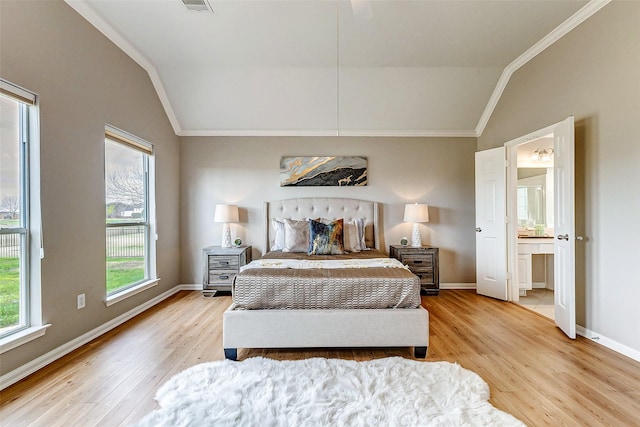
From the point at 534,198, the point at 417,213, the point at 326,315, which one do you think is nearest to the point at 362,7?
the point at 326,315

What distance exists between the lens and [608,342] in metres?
2.71

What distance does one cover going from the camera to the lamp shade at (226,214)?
179 inches

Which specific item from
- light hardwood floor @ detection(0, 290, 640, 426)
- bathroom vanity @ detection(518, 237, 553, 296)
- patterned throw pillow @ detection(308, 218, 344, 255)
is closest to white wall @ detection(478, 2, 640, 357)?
light hardwood floor @ detection(0, 290, 640, 426)

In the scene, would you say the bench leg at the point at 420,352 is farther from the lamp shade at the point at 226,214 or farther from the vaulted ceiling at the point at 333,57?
the lamp shade at the point at 226,214

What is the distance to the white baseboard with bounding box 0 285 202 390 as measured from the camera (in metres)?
2.10

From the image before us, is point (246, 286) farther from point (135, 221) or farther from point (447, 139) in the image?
point (447, 139)

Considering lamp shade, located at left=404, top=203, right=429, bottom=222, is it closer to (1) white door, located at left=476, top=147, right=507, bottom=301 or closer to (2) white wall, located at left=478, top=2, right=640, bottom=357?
(1) white door, located at left=476, top=147, right=507, bottom=301

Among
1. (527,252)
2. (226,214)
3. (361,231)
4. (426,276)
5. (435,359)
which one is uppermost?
(226,214)

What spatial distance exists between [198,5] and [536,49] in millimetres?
3711

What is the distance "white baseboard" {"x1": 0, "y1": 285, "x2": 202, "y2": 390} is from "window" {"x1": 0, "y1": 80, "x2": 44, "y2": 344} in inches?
8.3

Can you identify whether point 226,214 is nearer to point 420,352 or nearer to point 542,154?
point 420,352

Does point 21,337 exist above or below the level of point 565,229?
below

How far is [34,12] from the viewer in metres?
2.29

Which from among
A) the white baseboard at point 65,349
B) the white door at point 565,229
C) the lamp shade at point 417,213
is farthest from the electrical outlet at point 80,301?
the white door at point 565,229
